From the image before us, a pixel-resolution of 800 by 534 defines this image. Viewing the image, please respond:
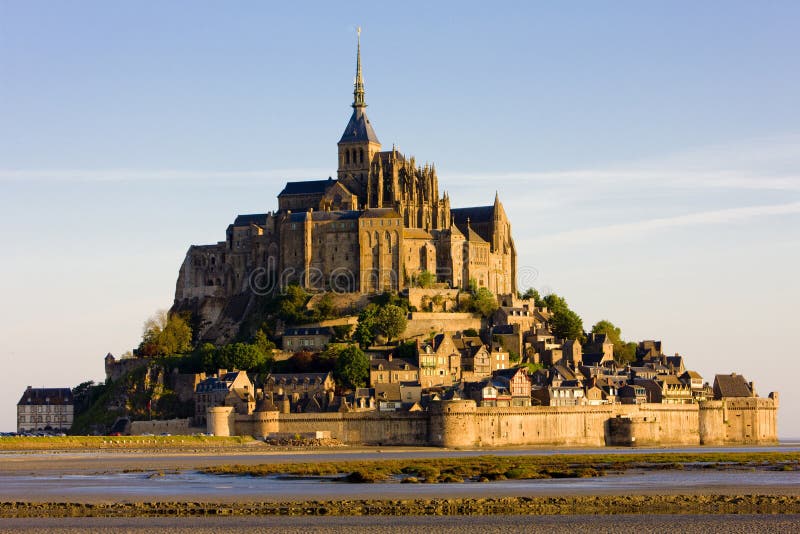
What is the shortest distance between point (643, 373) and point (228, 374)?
129 feet

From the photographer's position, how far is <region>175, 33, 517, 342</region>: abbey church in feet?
456

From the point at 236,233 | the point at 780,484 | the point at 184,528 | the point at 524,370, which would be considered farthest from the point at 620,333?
the point at 184,528

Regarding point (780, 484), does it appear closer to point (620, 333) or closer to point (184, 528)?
point (184, 528)

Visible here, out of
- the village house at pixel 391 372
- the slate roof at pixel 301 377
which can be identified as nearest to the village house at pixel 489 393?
the village house at pixel 391 372

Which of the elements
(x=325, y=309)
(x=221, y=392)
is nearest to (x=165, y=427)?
(x=221, y=392)

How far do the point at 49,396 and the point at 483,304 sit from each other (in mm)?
42664

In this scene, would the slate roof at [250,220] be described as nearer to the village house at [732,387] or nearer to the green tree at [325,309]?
the green tree at [325,309]

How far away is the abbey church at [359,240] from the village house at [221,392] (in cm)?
2035

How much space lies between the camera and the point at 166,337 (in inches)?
5477

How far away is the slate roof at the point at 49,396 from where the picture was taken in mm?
138500

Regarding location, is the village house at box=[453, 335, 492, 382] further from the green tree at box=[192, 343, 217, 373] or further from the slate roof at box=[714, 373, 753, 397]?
the slate roof at box=[714, 373, 753, 397]

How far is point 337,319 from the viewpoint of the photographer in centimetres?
13588

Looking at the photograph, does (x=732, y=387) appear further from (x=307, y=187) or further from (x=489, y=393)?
(x=307, y=187)

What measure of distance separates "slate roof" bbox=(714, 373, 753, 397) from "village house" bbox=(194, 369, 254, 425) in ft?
143
